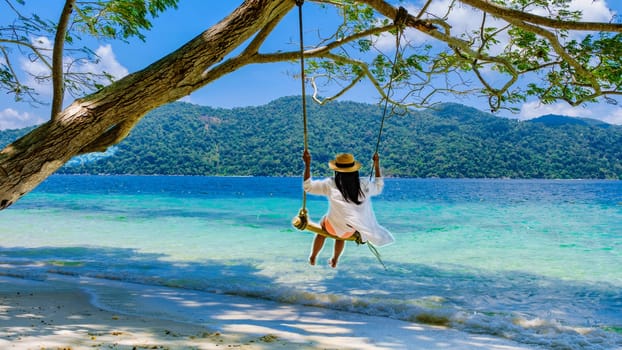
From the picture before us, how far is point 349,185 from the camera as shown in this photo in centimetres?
422

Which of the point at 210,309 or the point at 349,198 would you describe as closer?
the point at 349,198

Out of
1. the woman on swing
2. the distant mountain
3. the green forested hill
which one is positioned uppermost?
the distant mountain

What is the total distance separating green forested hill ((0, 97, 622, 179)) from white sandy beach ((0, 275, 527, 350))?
34.3 metres

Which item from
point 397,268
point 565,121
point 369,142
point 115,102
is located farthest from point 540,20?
point 565,121

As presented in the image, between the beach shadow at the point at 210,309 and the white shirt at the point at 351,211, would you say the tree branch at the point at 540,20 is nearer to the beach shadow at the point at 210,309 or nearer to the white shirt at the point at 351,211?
the white shirt at the point at 351,211

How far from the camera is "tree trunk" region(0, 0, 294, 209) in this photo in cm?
330

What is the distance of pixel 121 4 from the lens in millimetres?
5848

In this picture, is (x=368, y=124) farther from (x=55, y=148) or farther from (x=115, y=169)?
(x=115, y=169)

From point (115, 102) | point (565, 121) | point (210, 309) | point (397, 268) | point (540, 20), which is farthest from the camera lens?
point (565, 121)

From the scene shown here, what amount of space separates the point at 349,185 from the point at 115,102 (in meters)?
1.89

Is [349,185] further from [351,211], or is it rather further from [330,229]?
[330,229]

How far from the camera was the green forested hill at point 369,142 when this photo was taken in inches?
1812

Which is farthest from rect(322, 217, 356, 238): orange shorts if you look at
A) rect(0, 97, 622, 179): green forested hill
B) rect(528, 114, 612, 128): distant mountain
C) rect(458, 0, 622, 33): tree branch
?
rect(528, 114, 612, 128): distant mountain

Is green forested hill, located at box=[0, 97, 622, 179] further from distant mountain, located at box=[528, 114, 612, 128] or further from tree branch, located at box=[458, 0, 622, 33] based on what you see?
tree branch, located at box=[458, 0, 622, 33]
